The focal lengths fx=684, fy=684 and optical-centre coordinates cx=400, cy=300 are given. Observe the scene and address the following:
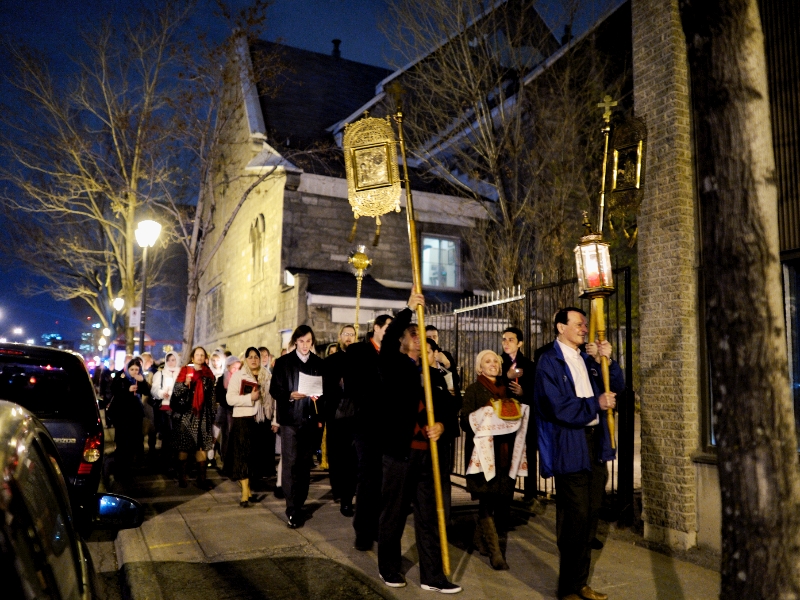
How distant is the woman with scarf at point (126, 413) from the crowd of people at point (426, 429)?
1.53 metres

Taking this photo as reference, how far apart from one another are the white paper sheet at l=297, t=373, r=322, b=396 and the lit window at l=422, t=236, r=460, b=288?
13843 mm

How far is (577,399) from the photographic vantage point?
495 centimetres

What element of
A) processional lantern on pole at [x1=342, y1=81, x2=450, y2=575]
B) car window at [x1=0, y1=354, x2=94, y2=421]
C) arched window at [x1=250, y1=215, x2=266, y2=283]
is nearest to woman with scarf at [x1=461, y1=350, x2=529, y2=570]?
processional lantern on pole at [x1=342, y1=81, x2=450, y2=575]

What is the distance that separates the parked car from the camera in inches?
59.1

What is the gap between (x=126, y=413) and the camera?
10.3 meters

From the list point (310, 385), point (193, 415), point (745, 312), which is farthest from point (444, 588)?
point (193, 415)

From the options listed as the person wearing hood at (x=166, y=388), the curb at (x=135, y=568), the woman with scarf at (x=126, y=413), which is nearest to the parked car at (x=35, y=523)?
the curb at (x=135, y=568)

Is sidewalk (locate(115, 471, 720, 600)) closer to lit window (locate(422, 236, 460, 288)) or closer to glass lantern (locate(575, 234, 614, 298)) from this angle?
glass lantern (locate(575, 234, 614, 298))

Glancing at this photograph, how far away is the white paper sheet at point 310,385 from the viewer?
7.50m

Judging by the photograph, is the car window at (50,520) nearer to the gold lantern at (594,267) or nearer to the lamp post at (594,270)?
the lamp post at (594,270)

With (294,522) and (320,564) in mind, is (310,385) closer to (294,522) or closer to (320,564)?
(294,522)

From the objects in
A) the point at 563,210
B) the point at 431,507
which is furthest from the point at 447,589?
the point at 563,210

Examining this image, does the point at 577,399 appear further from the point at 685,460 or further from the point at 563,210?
the point at 563,210

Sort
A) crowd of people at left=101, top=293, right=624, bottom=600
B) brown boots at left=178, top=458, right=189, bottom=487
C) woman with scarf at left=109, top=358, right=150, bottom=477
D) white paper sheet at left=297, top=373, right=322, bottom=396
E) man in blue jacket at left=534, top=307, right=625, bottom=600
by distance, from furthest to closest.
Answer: woman with scarf at left=109, top=358, right=150, bottom=477 < brown boots at left=178, top=458, right=189, bottom=487 < white paper sheet at left=297, top=373, right=322, bottom=396 < crowd of people at left=101, top=293, right=624, bottom=600 < man in blue jacket at left=534, top=307, right=625, bottom=600
